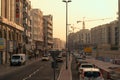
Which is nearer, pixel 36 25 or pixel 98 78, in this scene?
pixel 98 78

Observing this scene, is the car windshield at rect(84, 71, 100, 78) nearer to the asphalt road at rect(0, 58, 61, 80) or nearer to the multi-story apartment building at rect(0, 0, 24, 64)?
the asphalt road at rect(0, 58, 61, 80)

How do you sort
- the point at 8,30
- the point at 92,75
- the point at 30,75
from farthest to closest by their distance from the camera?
the point at 8,30 < the point at 30,75 < the point at 92,75

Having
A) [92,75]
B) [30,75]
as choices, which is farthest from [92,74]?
[30,75]

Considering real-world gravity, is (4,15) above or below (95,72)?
above

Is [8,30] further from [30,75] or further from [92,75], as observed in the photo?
[92,75]

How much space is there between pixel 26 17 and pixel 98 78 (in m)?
84.4

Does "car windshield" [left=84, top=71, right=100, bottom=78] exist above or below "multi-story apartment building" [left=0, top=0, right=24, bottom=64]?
below

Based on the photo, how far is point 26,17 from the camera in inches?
4193

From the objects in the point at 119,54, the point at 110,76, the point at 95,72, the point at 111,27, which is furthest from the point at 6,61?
the point at 111,27

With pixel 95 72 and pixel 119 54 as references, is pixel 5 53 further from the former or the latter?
pixel 95 72

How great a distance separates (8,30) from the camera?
249 feet

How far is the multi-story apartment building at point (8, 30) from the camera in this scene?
69.5 m

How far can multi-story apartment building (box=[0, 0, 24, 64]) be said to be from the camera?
69500 millimetres

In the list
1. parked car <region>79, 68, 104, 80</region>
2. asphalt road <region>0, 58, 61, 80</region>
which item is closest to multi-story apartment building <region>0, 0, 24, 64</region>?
asphalt road <region>0, 58, 61, 80</region>
